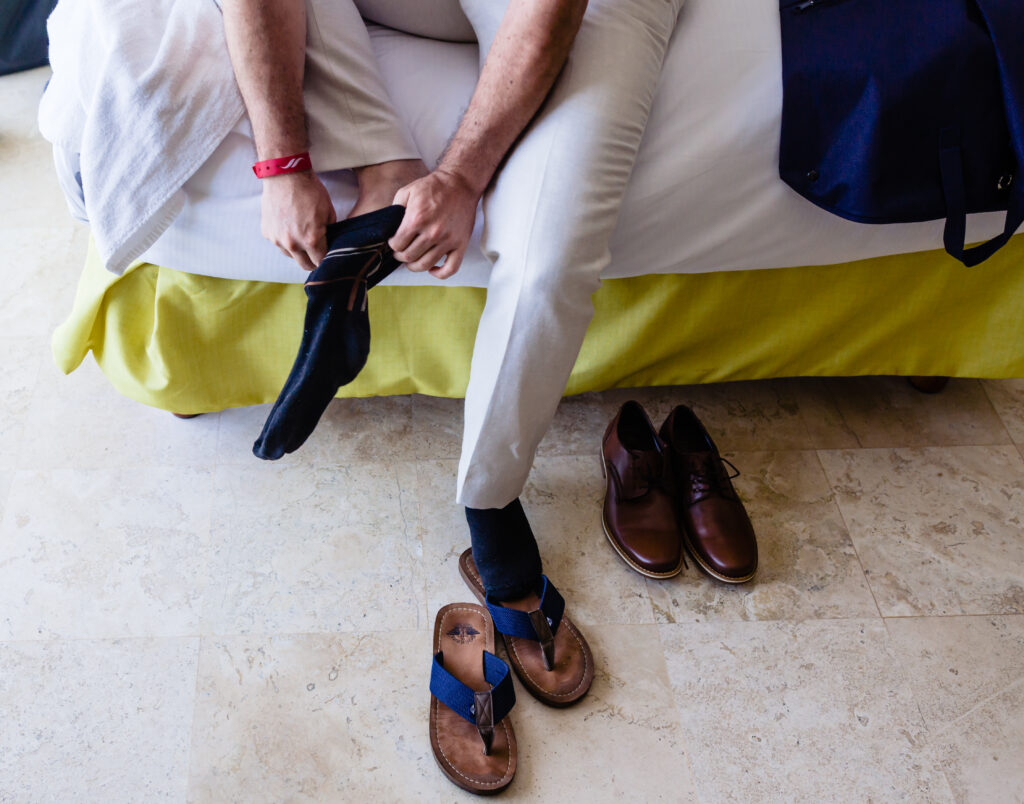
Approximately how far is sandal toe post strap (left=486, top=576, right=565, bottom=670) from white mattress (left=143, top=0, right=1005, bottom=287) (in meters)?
0.42

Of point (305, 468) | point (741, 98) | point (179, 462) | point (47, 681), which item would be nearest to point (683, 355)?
point (741, 98)

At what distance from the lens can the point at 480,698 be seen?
38.7 inches

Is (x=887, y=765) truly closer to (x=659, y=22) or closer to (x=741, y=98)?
(x=741, y=98)

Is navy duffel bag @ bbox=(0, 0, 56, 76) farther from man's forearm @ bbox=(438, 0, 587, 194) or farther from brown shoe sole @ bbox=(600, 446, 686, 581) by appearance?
brown shoe sole @ bbox=(600, 446, 686, 581)

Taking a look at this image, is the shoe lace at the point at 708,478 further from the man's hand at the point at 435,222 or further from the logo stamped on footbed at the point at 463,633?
the man's hand at the point at 435,222

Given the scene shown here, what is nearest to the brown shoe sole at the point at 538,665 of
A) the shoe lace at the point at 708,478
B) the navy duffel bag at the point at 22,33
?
the shoe lace at the point at 708,478

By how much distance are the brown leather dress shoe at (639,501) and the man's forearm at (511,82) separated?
431 mm

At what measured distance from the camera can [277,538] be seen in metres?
1.17

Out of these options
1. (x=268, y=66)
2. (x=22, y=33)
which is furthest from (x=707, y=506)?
(x=22, y=33)

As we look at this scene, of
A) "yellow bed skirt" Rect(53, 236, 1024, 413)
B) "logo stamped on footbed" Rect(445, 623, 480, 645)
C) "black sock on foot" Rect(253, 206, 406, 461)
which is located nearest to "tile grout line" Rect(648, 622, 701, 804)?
"logo stamped on footbed" Rect(445, 623, 480, 645)

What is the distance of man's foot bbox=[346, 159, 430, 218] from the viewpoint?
1.01 meters

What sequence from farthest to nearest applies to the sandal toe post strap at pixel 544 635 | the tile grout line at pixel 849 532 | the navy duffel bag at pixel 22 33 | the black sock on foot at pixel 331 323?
the navy duffel bag at pixel 22 33 → the tile grout line at pixel 849 532 → the sandal toe post strap at pixel 544 635 → the black sock on foot at pixel 331 323

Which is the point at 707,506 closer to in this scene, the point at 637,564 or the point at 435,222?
the point at 637,564

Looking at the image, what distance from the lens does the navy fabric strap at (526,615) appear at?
1062mm
